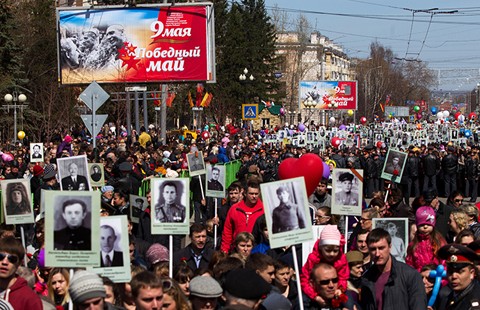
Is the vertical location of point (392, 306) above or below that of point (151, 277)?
below

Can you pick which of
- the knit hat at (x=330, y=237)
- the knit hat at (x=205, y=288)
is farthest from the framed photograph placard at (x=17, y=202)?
the knit hat at (x=205, y=288)

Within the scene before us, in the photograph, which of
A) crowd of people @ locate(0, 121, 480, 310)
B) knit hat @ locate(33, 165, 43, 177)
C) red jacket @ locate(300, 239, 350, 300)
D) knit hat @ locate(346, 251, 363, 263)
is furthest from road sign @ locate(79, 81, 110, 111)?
red jacket @ locate(300, 239, 350, 300)

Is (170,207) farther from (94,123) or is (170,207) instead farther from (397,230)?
(94,123)

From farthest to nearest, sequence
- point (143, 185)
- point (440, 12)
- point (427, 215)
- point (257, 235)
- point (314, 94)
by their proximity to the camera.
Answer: point (314, 94)
point (440, 12)
point (143, 185)
point (257, 235)
point (427, 215)

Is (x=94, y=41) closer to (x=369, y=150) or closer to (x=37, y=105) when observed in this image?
(x=369, y=150)

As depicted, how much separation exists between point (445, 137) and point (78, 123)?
68.2 feet

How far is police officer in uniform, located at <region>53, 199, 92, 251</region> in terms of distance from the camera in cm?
725

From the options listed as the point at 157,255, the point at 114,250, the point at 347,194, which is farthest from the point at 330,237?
the point at 347,194

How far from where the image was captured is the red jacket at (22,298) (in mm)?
6598

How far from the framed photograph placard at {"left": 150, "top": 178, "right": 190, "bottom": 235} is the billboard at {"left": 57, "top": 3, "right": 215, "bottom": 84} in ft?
72.1

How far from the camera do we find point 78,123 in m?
52.5

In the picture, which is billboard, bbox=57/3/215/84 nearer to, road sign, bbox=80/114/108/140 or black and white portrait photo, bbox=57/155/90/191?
road sign, bbox=80/114/108/140

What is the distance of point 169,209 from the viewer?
396 inches

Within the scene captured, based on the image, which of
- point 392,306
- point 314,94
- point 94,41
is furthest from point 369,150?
point 314,94
